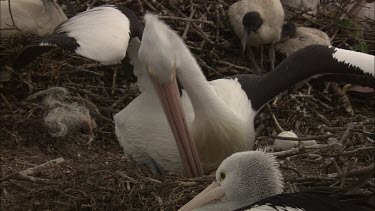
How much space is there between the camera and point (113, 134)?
6000 millimetres

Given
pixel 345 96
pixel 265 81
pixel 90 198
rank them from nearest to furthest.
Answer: pixel 90 198 < pixel 265 81 < pixel 345 96

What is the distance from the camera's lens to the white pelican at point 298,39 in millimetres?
6785

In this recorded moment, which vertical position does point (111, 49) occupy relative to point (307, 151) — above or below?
above

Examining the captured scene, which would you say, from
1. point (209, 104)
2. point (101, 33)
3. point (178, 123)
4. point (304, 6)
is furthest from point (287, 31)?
point (101, 33)

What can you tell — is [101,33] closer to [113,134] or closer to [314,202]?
[113,134]

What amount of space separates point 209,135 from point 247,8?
87.4 inches

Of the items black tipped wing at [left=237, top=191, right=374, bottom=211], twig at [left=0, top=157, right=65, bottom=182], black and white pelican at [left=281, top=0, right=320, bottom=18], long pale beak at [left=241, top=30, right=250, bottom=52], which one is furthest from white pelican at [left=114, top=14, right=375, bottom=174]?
black and white pelican at [left=281, top=0, right=320, bottom=18]

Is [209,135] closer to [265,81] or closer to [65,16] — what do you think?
[265,81]

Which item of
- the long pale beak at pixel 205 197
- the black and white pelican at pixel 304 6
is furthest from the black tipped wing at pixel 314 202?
the black and white pelican at pixel 304 6

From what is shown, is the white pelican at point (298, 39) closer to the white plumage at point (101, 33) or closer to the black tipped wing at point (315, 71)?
the black tipped wing at point (315, 71)

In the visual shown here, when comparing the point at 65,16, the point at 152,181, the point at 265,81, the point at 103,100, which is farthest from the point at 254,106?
the point at 65,16

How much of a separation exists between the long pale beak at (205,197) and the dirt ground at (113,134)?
266 mm

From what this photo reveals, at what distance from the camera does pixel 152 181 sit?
443 centimetres

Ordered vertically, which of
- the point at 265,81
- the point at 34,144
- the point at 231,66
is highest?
the point at 265,81
